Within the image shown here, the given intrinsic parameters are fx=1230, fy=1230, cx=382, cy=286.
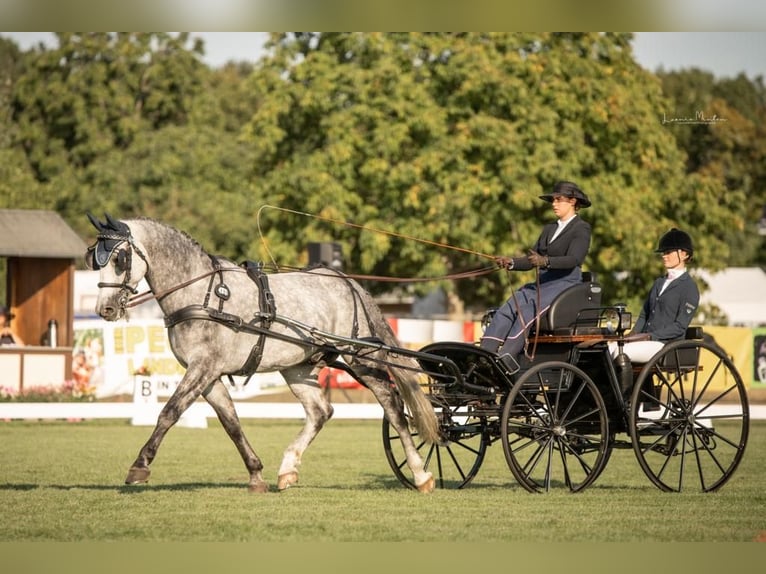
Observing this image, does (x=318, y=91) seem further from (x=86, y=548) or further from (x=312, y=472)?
(x=86, y=548)

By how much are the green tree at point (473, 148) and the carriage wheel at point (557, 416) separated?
59.6ft

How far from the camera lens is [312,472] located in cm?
1160

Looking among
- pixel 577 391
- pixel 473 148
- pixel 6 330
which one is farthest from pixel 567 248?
pixel 473 148

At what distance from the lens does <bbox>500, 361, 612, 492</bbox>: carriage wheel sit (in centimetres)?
913

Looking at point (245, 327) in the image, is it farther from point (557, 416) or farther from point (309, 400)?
point (557, 416)

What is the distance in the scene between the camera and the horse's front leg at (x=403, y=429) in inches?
375

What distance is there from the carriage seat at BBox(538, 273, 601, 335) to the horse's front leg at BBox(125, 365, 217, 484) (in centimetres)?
254

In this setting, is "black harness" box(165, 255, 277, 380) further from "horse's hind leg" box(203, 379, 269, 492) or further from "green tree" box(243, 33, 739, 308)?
"green tree" box(243, 33, 739, 308)

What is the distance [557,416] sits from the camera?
30.8 ft

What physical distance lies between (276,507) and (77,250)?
12629mm

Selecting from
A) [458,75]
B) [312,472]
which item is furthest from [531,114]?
[312,472]

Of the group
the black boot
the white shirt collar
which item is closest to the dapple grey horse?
the black boot

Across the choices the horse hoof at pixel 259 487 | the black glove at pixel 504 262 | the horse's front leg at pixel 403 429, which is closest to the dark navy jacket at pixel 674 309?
the black glove at pixel 504 262

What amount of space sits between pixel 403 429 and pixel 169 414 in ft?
6.42
